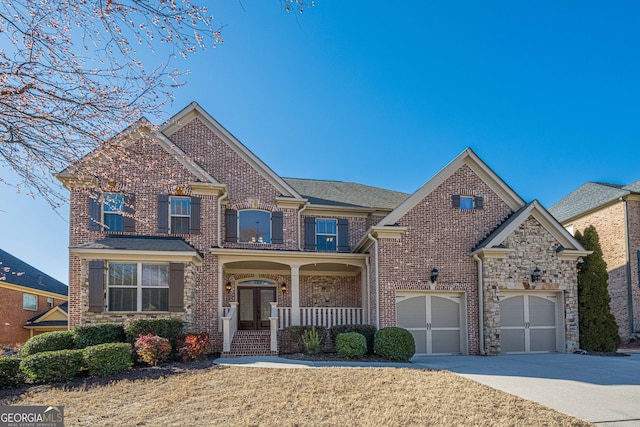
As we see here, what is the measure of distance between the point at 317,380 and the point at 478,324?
25.1 feet

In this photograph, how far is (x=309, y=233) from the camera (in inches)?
700

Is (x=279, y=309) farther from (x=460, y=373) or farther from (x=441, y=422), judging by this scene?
(x=441, y=422)

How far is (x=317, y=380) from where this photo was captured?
8.88 metres

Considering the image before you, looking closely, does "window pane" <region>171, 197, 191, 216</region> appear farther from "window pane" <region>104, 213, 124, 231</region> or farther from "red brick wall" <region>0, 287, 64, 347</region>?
"red brick wall" <region>0, 287, 64, 347</region>

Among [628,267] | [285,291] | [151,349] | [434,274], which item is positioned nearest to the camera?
[151,349]

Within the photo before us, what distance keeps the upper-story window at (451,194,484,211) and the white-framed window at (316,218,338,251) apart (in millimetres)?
5241

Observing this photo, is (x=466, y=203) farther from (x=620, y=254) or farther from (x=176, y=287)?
(x=176, y=287)

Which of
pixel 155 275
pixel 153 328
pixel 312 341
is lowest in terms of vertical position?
pixel 312 341

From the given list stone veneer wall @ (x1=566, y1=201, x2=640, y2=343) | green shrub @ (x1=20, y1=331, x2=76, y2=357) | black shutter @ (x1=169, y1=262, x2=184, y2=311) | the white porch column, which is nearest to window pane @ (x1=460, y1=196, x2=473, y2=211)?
the white porch column

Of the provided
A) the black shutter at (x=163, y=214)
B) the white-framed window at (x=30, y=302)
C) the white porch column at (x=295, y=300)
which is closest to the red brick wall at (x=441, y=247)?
the white porch column at (x=295, y=300)

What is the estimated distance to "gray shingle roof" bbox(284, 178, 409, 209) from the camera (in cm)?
1859

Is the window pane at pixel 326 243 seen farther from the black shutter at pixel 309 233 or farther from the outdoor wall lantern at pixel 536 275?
the outdoor wall lantern at pixel 536 275

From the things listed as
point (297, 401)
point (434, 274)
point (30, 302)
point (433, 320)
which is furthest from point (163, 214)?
point (30, 302)

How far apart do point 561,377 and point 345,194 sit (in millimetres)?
11902
